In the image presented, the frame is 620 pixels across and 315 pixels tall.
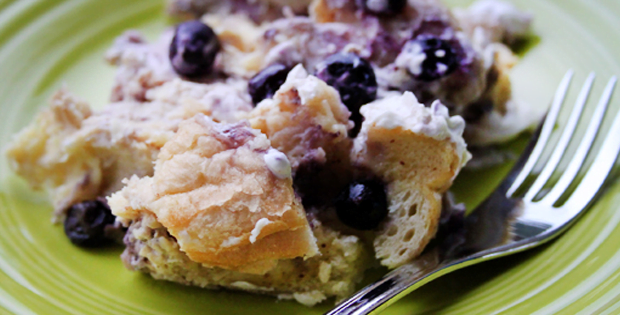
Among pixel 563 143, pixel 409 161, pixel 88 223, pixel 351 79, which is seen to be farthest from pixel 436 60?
pixel 88 223

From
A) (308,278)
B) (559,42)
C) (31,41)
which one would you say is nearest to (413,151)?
(308,278)

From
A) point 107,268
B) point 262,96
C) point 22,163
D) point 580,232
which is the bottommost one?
point 107,268

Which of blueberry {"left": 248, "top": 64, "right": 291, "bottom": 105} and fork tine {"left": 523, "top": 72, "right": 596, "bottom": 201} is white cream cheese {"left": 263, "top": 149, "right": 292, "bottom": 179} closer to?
blueberry {"left": 248, "top": 64, "right": 291, "bottom": 105}

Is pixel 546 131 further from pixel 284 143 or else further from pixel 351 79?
pixel 284 143

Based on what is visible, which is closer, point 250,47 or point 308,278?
point 308,278

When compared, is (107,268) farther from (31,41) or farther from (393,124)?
(31,41)

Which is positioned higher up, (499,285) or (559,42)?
(559,42)
